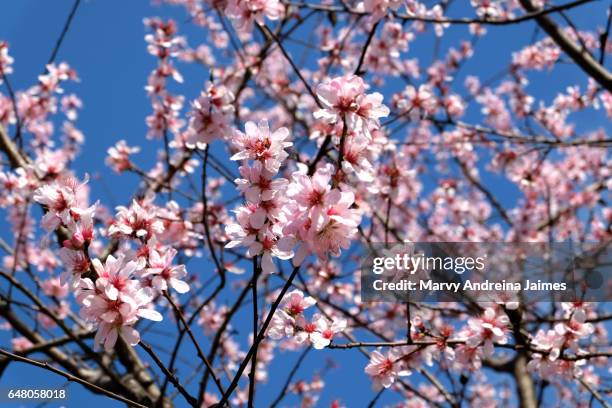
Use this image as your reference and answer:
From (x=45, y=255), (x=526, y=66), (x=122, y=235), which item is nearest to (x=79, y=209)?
(x=122, y=235)

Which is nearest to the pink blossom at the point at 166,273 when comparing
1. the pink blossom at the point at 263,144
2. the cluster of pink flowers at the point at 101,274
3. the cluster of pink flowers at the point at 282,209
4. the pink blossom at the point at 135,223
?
the cluster of pink flowers at the point at 101,274

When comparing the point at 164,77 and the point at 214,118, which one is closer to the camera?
the point at 214,118

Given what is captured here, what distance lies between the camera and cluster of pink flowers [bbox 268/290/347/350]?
74.1 inches

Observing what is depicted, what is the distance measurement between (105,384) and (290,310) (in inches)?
77.1

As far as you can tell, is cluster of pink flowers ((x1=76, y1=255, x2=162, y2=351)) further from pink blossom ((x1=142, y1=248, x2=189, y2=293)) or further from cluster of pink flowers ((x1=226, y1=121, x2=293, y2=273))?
cluster of pink flowers ((x1=226, y1=121, x2=293, y2=273))

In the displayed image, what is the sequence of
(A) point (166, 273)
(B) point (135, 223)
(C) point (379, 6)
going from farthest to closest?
(C) point (379, 6)
(B) point (135, 223)
(A) point (166, 273)

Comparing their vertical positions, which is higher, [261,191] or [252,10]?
[252,10]

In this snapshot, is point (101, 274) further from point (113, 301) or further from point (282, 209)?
point (282, 209)

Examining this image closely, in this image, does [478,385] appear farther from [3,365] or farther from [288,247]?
[288,247]

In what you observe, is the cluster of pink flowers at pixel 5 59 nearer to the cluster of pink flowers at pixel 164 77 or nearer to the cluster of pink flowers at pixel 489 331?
the cluster of pink flowers at pixel 164 77

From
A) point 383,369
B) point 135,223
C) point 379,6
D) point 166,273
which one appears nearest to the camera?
point 166,273

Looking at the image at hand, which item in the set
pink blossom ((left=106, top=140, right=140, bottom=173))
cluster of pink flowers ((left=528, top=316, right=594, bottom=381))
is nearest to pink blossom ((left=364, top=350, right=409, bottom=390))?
cluster of pink flowers ((left=528, top=316, right=594, bottom=381))

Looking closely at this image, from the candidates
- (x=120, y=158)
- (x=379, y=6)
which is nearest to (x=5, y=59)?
(x=120, y=158)

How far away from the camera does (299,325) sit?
194 cm
